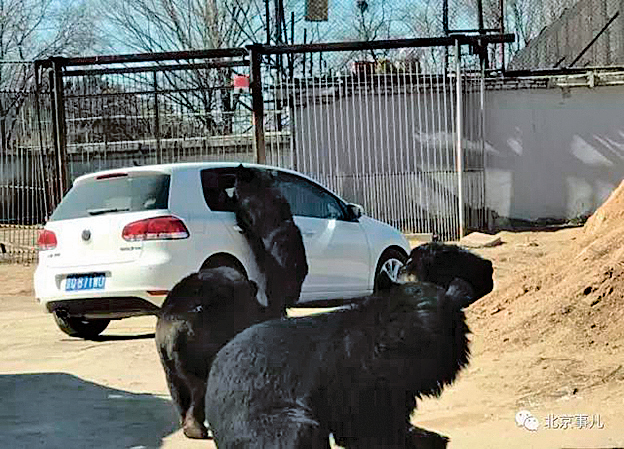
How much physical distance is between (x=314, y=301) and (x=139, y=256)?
79.4 inches

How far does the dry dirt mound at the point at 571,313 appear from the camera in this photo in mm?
6062

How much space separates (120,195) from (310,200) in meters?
2.00

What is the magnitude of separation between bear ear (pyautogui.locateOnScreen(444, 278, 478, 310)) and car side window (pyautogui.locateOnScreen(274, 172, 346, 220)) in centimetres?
587

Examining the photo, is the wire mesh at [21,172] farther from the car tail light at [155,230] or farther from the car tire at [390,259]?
the car tail light at [155,230]

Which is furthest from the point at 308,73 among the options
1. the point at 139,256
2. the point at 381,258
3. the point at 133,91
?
the point at 139,256

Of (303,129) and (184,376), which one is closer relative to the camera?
(184,376)

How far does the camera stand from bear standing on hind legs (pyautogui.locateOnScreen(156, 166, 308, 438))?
4.36 m

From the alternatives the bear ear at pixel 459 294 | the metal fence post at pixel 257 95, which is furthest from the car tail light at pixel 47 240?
the metal fence post at pixel 257 95

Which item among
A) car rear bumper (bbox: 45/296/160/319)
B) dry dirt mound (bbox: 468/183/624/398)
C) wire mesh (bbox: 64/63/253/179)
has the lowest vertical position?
car rear bumper (bbox: 45/296/160/319)

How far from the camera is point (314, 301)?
9.90 meters

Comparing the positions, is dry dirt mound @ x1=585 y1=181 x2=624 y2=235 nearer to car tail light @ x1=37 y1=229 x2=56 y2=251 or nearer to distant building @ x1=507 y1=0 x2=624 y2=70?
car tail light @ x1=37 y1=229 x2=56 y2=251

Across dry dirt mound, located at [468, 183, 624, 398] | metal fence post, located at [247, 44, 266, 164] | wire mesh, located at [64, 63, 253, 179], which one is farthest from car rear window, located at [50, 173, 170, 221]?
wire mesh, located at [64, 63, 253, 179]

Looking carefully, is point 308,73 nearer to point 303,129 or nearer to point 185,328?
point 303,129

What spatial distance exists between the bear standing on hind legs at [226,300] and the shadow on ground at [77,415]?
0.58m
